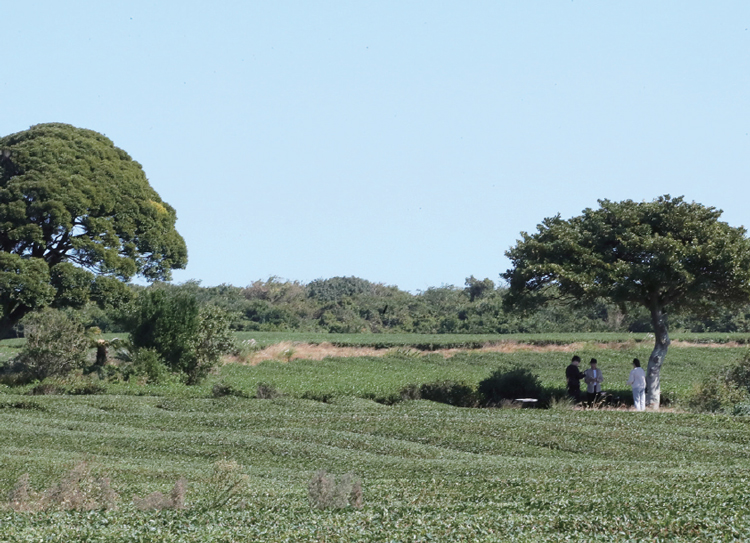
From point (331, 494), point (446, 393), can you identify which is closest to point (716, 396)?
point (446, 393)

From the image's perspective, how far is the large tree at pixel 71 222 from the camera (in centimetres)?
3534

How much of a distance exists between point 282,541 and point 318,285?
112 metres

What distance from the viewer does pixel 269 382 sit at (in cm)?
3659

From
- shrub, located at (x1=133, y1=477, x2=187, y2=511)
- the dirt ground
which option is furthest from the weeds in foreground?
the dirt ground

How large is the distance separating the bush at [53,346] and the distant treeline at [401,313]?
99.8ft

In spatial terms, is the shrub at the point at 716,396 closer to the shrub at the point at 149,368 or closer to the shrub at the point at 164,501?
the shrub at the point at 164,501

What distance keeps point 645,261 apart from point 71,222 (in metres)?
22.7

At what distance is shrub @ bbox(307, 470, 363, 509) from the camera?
1195cm

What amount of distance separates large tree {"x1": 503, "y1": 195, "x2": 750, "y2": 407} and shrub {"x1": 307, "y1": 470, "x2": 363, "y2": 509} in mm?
17899

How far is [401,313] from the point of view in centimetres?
9656

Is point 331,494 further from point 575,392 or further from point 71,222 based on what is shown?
point 71,222

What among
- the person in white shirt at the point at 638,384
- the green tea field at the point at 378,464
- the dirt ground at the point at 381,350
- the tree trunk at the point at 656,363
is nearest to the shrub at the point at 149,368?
the green tea field at the point at 378,464

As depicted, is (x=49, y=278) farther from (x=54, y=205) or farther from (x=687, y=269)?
(x=687, y=269)

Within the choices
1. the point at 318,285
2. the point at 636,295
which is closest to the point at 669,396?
the point at 636,295
